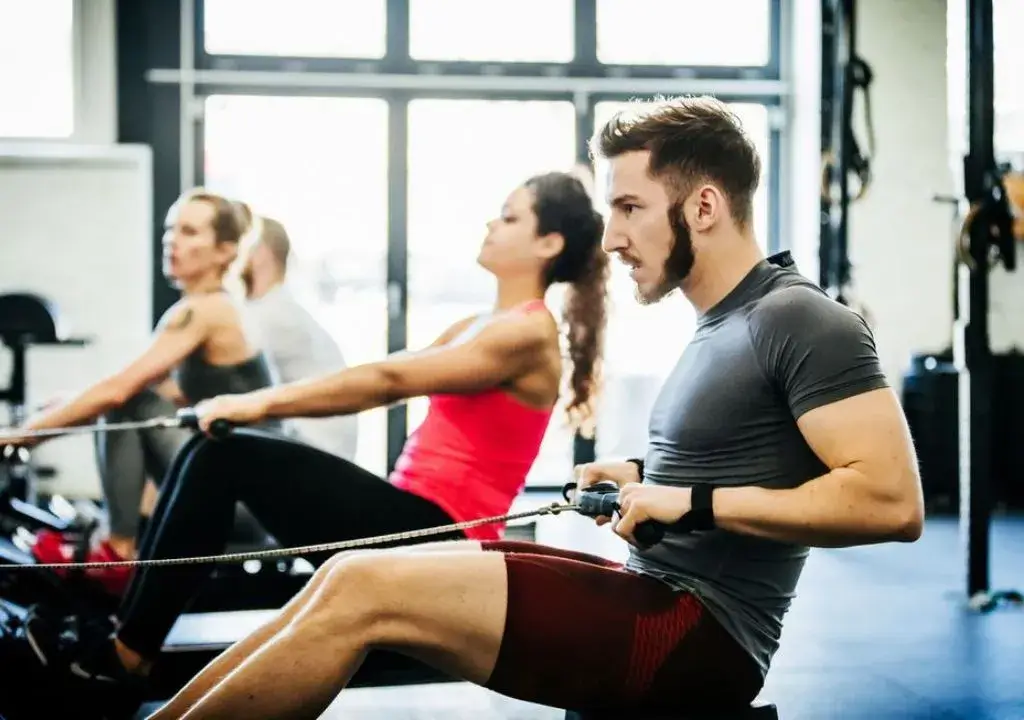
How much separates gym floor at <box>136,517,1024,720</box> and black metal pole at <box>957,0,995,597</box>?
22 cm

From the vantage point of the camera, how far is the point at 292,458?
6.11 feet

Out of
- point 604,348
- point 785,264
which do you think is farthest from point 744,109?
point 785,264

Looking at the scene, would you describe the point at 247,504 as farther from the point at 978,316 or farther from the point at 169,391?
the point at 978,316

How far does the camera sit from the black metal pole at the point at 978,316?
3.22m

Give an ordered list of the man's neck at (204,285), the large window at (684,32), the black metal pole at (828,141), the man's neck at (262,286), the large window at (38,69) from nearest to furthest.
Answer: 1. the man's neck at (204,285)
2. the man's neck at (262,286)
3. the black metal pole at (828,141)
4. the large window at (38,69)
5. the large window at (684,32)

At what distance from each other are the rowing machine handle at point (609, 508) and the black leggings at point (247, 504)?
1.97 ft

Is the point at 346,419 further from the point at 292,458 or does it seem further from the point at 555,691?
the point at 555,691

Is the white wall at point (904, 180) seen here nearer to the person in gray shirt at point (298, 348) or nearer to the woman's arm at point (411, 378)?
the person in gray shirt at point (298, 348)

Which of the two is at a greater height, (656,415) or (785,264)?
(785,264)

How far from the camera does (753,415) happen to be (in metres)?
1.25

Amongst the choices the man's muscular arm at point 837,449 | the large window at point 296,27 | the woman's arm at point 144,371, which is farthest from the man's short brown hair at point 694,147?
the large window at point 296,27

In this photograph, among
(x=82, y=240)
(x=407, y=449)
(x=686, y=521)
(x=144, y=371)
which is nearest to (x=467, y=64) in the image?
(x=82, y=240)

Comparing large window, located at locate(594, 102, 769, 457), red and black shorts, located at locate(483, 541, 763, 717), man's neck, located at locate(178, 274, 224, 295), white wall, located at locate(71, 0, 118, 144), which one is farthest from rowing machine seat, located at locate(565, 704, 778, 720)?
white wall, located at locate(71, 0, 118, 144)

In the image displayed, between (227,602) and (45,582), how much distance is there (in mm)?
424
